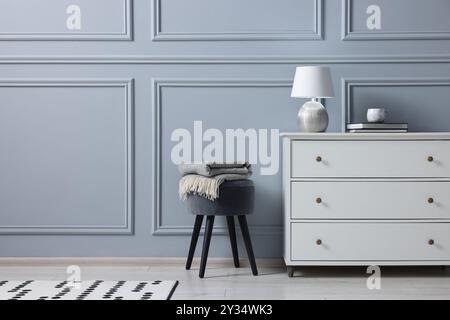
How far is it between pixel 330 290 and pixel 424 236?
528 millimetres

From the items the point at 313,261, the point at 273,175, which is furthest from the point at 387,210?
the point at 273,175

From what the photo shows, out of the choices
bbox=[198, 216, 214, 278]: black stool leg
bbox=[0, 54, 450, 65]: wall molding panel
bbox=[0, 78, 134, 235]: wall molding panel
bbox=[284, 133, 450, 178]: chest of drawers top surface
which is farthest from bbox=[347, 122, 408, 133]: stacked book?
bbox=[0, 78, 134, 235]: wall molding panel

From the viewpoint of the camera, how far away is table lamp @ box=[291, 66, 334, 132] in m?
3.20

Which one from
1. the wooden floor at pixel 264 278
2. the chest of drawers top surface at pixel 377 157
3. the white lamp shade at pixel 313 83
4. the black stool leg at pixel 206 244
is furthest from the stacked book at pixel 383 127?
the black stool leg at pixel 206 244

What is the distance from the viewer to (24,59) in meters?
3.46

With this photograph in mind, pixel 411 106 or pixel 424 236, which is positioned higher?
pixel 411 106

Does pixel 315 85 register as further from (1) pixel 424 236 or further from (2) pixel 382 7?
(1) pixel 424 236

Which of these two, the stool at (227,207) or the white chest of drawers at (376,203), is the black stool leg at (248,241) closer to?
the stool at (227,207)

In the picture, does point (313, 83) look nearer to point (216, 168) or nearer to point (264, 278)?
point (216, 168)

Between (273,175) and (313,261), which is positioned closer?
(313,261)

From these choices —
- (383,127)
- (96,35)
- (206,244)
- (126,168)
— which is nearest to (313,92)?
(383,127)

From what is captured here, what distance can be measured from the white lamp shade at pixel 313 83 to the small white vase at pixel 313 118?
0.18 feet

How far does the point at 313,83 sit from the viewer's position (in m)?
3.20

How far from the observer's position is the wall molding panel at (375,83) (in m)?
3.44
